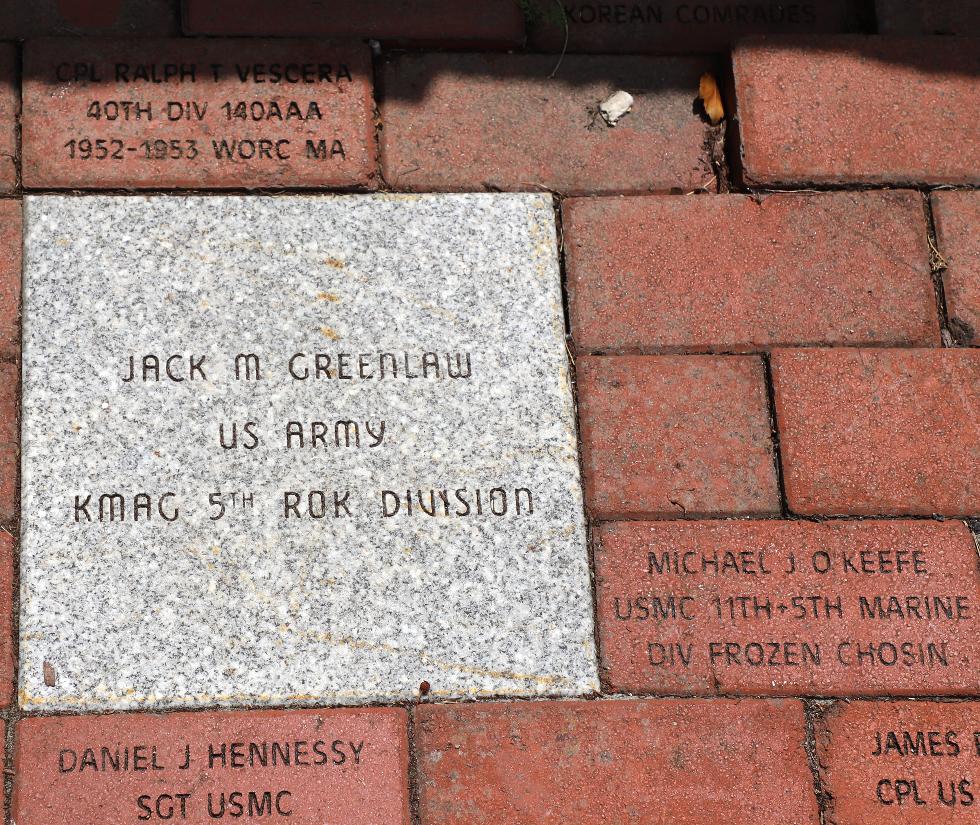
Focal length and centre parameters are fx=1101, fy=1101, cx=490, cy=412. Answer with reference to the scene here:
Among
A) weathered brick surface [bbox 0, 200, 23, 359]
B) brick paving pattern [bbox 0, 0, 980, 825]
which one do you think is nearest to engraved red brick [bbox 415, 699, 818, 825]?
brick paving pattern [bbox 0, 0, 980, 825]

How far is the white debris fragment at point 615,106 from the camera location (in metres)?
2.66

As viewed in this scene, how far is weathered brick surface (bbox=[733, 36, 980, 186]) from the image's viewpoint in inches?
103

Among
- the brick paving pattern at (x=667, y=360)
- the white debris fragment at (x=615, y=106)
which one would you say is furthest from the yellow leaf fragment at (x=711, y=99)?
the white debris fragment at (x=615, y=106)

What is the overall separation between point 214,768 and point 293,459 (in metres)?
0.64

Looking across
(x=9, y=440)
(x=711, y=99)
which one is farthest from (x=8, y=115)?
(x=711, y=99)

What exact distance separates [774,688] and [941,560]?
47 centimetres

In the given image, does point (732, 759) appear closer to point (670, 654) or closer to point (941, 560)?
point (670, 654)

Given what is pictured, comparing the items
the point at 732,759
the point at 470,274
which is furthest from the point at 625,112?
the point at 732,759

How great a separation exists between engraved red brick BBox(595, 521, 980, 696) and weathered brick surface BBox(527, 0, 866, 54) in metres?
1.20

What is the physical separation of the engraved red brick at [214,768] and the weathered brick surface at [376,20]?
1570 millimetres

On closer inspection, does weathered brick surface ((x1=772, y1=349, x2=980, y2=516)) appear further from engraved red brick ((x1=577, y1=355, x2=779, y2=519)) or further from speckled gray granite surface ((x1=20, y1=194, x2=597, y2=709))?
speckled gray granite surface ((x1=20, y1=194, x2=597, y2=709))

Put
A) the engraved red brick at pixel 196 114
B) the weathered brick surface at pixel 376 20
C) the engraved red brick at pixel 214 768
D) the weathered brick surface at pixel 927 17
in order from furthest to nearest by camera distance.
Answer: the weathered brick surface at pixel 927 17 → the weathered brick surface at pixel 376 20 → the engraved red brick at pixel 196 114 → the engraved red brick at pixel 214 768

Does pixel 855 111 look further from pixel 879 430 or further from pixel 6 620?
pixel 6 620

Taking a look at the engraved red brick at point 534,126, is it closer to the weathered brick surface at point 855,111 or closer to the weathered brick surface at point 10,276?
the weathered brick surface at point 855,111
